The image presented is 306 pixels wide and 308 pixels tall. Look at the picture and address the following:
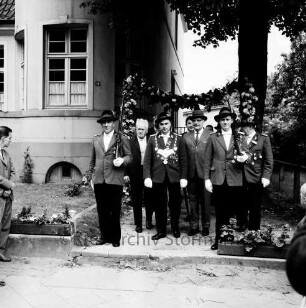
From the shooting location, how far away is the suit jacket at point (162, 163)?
7488mm

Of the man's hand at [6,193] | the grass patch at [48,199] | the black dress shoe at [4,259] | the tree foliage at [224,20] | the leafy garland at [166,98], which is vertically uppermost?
the tree foliage at [224,20]

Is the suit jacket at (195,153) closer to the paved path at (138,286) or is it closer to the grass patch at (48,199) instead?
the paved path at (138,286)

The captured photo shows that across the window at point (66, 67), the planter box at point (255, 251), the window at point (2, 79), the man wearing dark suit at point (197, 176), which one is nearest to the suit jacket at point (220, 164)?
the man wearing dark suit at point (197, 176)

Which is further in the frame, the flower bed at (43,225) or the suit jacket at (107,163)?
the suit jacket at (107,163)

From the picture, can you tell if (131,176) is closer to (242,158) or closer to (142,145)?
(142,145)

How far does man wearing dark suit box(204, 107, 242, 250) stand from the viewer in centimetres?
695

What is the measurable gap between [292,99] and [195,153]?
19353 millimetres

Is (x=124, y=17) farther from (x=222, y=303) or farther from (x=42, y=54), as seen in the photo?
(x=222, y=303)

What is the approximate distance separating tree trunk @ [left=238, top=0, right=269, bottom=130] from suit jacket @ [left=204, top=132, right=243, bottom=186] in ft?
14.2

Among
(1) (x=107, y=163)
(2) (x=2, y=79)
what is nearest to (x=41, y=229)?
(1) (x=107, y=163)

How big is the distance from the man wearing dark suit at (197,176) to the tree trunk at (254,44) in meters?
3.39

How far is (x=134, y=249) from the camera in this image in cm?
686

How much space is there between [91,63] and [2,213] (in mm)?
7794

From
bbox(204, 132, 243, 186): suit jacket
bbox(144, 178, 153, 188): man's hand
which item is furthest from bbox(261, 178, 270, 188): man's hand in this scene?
bbox(144, 178, 153, 188): man's hand
